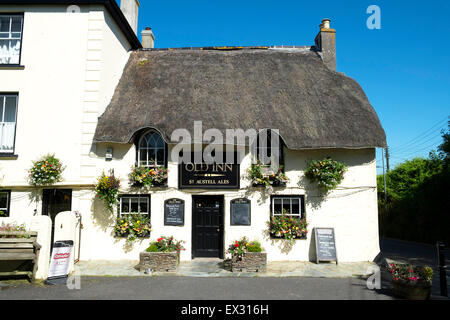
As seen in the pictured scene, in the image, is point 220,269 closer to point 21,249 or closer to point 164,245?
point 164,245

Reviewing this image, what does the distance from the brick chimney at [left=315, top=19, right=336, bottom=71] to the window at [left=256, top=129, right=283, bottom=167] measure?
15.8 feet

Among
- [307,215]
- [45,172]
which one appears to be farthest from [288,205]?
[45,172]

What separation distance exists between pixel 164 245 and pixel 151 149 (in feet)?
11.2

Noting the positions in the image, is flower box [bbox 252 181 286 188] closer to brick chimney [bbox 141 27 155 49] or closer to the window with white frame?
the window with white frame

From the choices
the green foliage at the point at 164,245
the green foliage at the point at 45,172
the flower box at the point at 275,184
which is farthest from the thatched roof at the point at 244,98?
the green foliage at the point at 164,245

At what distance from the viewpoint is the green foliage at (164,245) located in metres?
8.60

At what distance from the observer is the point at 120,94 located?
36.1 ft

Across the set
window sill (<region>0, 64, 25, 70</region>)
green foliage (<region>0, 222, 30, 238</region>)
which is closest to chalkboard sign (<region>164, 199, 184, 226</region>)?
green foliage (<region>0, 222, 30, 238</region>)

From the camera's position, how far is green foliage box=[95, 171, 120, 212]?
9242mm

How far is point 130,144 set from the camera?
394 inches

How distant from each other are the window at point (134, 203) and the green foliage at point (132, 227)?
0.30 m

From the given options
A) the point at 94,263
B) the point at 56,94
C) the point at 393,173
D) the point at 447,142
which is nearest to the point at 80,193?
the point at 94,263
